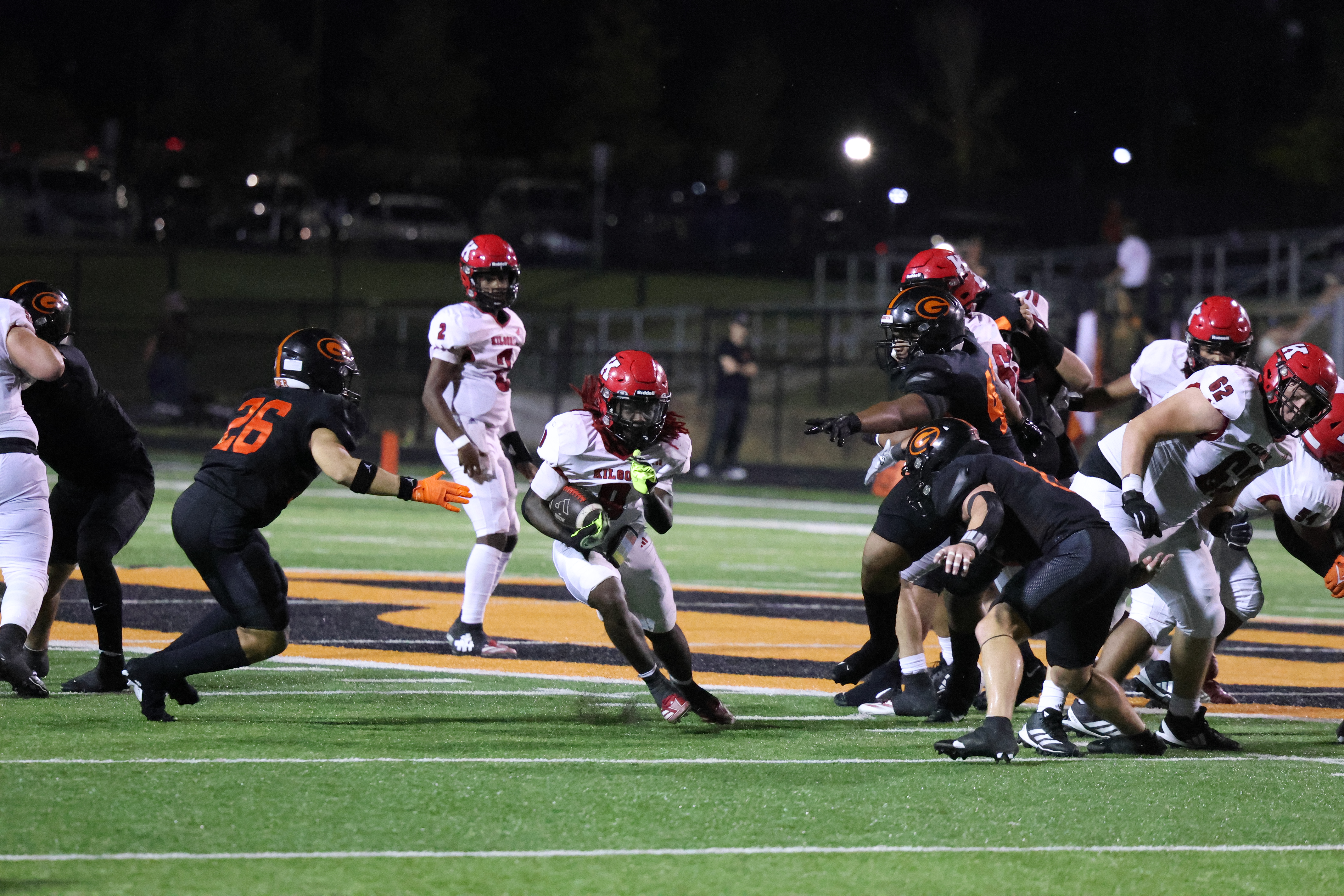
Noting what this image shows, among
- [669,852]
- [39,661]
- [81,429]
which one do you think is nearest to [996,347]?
[669,852]

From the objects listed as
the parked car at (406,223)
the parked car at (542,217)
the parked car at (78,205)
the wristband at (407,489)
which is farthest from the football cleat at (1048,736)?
the parked car at (78,205)

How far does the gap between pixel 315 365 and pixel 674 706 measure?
1.96 metres

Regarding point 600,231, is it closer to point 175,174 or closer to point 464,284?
point 175,174

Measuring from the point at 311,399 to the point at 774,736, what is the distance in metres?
2.23

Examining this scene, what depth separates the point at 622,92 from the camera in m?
40.8

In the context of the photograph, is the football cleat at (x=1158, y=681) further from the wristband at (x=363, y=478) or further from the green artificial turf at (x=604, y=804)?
the wristband at (x=363, y=478)

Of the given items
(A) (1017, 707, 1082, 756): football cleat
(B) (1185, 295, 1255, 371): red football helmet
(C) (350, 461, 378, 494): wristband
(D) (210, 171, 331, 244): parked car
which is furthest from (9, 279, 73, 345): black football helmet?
(D) (210, 171, 331, 244): parked car

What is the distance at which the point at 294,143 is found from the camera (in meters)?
39.8

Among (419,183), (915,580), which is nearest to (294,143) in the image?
(419,183)

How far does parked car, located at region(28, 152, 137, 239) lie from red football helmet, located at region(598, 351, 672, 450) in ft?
91.7

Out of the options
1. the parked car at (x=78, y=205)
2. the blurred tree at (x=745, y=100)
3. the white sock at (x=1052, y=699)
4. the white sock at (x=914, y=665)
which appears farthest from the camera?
the blurred tree at (x=745, y=100)

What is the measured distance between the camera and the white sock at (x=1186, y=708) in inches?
279

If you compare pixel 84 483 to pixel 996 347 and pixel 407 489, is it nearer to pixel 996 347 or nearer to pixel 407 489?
pixel 407 489

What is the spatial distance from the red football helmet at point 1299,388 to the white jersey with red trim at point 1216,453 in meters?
0.07
